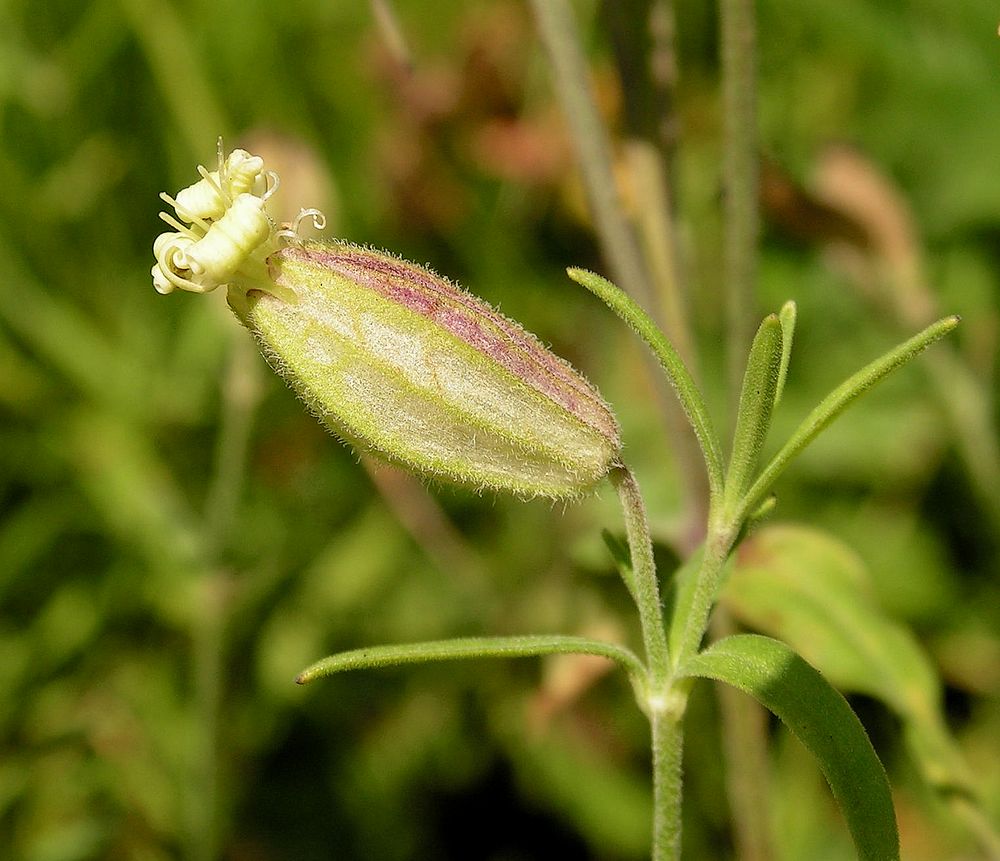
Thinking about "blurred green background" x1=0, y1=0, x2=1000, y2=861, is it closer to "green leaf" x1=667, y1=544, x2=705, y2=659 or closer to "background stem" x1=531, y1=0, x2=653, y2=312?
"background stem" x1=531, y1=0, x2=653, y2=312

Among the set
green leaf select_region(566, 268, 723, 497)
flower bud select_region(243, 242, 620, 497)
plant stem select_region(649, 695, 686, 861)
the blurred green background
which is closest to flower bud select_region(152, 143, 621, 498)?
flower bud select_region(243, 242, 620, 497)

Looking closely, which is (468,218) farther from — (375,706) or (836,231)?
(375,706)

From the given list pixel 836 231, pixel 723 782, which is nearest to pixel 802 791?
pixel 723 782

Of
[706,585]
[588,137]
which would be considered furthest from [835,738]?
[588,137]

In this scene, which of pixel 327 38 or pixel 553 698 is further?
pixel 327 38

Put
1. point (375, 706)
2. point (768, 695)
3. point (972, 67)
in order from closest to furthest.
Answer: point (768, 695)
point (375, 706)
point (972, 67)

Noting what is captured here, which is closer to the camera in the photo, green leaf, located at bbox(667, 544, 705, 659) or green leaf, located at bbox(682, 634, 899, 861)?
green leaf, located at bbox(682, 634, 899, 861)
